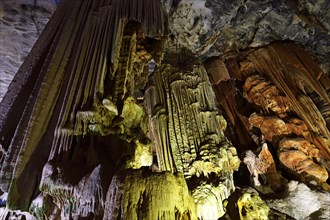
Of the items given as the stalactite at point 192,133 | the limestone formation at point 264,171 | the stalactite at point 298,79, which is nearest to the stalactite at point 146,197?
the stalactite at point 192,133

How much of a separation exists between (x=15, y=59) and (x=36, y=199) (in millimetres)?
3112

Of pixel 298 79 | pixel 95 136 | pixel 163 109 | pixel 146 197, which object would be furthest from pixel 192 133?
pixel 298 79

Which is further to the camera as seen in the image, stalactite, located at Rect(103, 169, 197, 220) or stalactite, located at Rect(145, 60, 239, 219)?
stalactite, located at Rect(145, 60, 239, 219)

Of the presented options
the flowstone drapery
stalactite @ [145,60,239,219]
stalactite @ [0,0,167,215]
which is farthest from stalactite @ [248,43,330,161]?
stalactite @ [0,0,167,215]

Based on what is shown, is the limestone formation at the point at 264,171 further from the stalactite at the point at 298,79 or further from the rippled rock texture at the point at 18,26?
the rippled rock texture at the point at 18,26

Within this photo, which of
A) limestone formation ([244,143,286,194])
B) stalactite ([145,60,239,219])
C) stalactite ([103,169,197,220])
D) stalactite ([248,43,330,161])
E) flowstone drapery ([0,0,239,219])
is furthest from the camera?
stalactite ([248,43,330,161])

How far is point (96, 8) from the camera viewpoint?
3.55 meters

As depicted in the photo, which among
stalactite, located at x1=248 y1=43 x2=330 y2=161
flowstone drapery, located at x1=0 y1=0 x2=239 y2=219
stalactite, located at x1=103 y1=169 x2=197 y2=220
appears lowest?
stalactite, located at x1=103 y1=169 x2=197 y2=220

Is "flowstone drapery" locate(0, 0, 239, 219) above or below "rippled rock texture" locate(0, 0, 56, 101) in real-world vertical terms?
below

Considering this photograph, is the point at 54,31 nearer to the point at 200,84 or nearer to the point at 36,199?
the point at 36,199

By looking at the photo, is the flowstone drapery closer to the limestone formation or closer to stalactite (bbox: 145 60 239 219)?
stalactite (bbox: 145 60 239 219)

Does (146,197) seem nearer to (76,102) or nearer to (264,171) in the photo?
(76,102)

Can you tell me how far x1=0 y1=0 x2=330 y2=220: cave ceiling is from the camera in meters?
2.09

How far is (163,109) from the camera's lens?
4.96 metres
